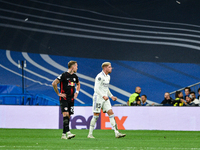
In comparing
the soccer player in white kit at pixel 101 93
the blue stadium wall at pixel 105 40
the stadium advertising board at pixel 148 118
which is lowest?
the stadium advertising board at pixel 148 118

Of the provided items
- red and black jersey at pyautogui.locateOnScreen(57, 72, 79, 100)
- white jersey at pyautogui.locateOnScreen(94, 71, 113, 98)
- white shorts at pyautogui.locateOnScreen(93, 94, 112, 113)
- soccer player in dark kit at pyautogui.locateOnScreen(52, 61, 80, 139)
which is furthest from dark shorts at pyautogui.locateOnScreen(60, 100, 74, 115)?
white jersey at pyautogui.locateOnScreen(94, 71, 113, 98)

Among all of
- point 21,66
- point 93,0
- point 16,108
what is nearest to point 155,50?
point 93,0

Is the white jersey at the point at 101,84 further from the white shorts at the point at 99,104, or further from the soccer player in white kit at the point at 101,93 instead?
the white shorts at the point at 99,104

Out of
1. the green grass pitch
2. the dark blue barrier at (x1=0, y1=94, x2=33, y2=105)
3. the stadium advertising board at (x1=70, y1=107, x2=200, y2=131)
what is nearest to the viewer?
the green grass pitch

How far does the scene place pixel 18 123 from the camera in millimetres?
13930

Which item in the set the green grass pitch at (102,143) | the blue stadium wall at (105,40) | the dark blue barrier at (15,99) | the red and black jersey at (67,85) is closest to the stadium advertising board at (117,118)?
the dark blue barrier at (15,99)

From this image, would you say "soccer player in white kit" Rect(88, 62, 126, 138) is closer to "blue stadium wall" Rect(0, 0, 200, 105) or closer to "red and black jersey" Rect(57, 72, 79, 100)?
"red and black jersey" Rect(57, 72, 79, 100)

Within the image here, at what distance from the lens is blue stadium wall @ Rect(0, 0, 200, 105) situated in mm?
25062

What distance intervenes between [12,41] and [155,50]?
10.4 meters

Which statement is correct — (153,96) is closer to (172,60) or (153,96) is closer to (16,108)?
(172,60)

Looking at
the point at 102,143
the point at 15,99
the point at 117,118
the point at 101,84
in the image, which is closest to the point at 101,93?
the point at 101,84

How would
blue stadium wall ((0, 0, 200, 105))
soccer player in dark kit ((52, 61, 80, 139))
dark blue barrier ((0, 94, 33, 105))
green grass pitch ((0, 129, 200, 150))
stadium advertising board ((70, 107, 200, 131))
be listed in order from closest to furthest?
green grass pitch ((0, 129, 200, 150)) < soccer player in dark kit ((52, 61, 80, 139)) < stadium advertising board ((70, 107, 200, 131)) < dark blue barrier ((0, 94, 33, 105)) < blue stadium wall ((0, 0, 200, 105))

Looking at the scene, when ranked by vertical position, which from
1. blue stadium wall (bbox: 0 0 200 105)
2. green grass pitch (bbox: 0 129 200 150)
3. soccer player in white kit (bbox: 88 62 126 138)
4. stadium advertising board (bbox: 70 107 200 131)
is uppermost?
blue stadium wall (bbox: 0 0 200 105)

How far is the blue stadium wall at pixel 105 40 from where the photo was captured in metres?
25.1
